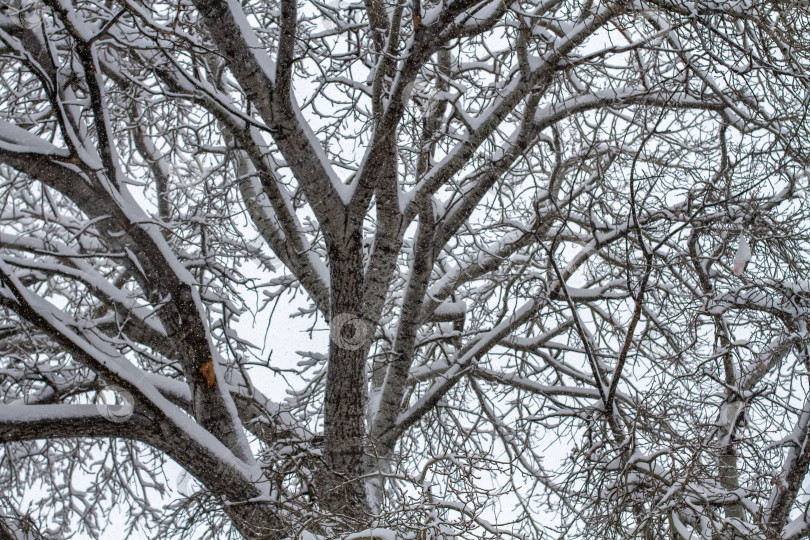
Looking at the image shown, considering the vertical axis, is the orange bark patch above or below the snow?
above

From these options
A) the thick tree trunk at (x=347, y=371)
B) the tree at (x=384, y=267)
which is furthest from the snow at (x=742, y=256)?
the thick tree trunk at (x=347, y=371)

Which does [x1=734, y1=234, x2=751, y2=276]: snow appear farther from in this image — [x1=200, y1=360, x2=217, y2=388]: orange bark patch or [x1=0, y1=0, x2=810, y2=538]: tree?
[x1=200, y1=360, x2=217, y2=388]: orange bark patch

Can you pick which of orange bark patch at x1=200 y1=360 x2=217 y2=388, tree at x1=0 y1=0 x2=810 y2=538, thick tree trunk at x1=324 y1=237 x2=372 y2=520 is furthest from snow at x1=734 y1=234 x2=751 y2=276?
Result: orange bark patch at x1=200 y1=360 x2=217 y2=388

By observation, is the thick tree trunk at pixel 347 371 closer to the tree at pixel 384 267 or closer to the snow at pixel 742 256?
the tree at pixel 384 267

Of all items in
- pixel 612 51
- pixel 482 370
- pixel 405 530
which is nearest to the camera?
pixel 405 530

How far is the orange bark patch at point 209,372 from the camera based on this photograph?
4.70 metres

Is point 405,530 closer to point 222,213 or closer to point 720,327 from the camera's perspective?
point 720,327

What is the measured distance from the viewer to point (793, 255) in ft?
17.9

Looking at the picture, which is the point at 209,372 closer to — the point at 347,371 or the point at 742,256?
the point at 347,371

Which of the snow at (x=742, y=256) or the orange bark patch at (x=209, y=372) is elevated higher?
the orange bark patch at (x=209, y=372)

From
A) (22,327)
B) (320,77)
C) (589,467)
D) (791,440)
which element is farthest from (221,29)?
(791,440)

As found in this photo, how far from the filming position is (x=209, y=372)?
4.71 meters

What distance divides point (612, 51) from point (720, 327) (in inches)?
85.2

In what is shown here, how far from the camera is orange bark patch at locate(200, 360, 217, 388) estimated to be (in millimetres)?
4699
